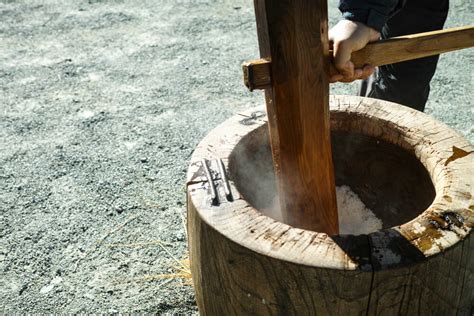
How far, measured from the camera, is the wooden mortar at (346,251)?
4.28 feet

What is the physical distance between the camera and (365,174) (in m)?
2.13

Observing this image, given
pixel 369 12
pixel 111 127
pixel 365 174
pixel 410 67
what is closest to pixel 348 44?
pixel 369 12

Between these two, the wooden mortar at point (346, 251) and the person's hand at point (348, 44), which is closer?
the wooden mortar at point (346, 251)

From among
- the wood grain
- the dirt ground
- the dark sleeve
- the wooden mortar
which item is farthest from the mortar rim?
the dirt ground

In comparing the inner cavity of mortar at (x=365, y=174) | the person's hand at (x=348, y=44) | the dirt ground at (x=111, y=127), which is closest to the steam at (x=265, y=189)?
the inner cavity of mortar at (x=365, y=174)

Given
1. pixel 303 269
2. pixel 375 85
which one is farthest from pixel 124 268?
pixel 375 85

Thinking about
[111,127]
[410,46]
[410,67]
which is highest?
[410,46]

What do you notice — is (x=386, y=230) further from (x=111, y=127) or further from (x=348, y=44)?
(x=111, y=127)

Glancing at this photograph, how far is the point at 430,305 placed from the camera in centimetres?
138

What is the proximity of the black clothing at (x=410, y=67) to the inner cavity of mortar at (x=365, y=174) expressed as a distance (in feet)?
2.95

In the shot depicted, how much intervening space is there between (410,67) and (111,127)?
2074 mm

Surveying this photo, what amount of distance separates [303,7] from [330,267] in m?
0.70

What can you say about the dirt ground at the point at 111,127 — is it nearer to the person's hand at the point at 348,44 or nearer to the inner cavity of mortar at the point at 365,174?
the inner cavity of mortar at the point at 365,174

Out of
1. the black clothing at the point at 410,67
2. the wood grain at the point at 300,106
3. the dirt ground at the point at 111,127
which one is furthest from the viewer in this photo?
the black clothing at the point at 410,67
